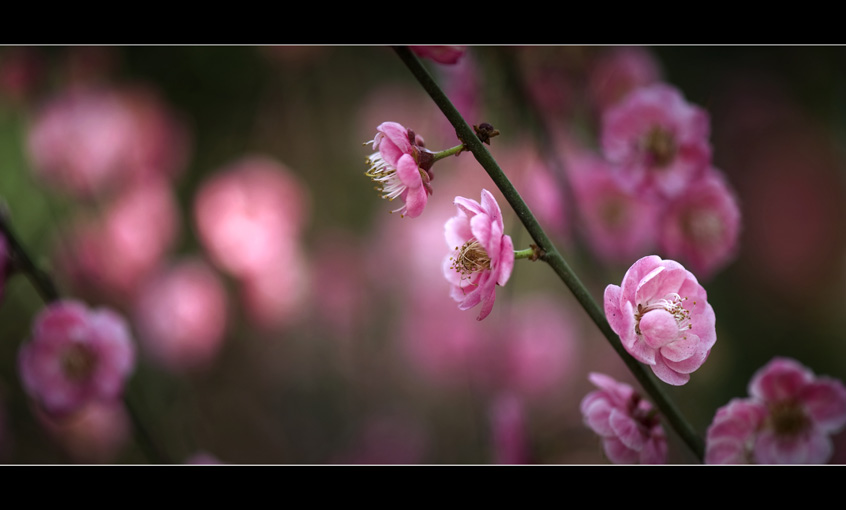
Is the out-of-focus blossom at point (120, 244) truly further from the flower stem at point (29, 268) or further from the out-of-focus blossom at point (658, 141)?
the out-of-focus blossom at point (658, 141)

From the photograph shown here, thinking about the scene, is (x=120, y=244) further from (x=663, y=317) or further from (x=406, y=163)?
(x=663, y=317)

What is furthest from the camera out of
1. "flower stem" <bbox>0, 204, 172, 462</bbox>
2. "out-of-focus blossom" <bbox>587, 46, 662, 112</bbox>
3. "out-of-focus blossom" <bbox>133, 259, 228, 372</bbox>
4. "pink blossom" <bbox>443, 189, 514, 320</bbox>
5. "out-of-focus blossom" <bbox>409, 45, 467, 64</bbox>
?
"out-of-focus blossom" <bbox>133, 259, 228, 372</bbox>

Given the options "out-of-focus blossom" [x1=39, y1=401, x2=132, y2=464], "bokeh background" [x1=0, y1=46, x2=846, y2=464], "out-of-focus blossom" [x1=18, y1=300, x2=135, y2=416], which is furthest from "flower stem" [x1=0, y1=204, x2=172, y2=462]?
"out-of-focus blossom" [x1=39, y1=401, x2=132, y2=464]

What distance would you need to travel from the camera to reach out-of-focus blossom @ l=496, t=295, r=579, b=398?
109cm

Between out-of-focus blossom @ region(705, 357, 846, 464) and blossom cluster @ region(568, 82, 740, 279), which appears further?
blossom cluster @ region(568, 82, 740, 279)

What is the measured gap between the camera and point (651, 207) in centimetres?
74

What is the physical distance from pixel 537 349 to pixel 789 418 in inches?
21.8

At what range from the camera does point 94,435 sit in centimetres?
103

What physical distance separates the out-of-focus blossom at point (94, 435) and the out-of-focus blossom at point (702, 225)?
860 mm

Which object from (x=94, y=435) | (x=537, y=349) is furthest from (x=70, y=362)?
(x=537, y=349)

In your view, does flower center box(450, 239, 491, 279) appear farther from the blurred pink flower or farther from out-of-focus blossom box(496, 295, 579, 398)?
out-of-focus blossom box(496, 295, 579, 398)

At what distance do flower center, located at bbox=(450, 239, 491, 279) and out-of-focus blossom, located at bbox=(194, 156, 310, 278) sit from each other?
769 mm
